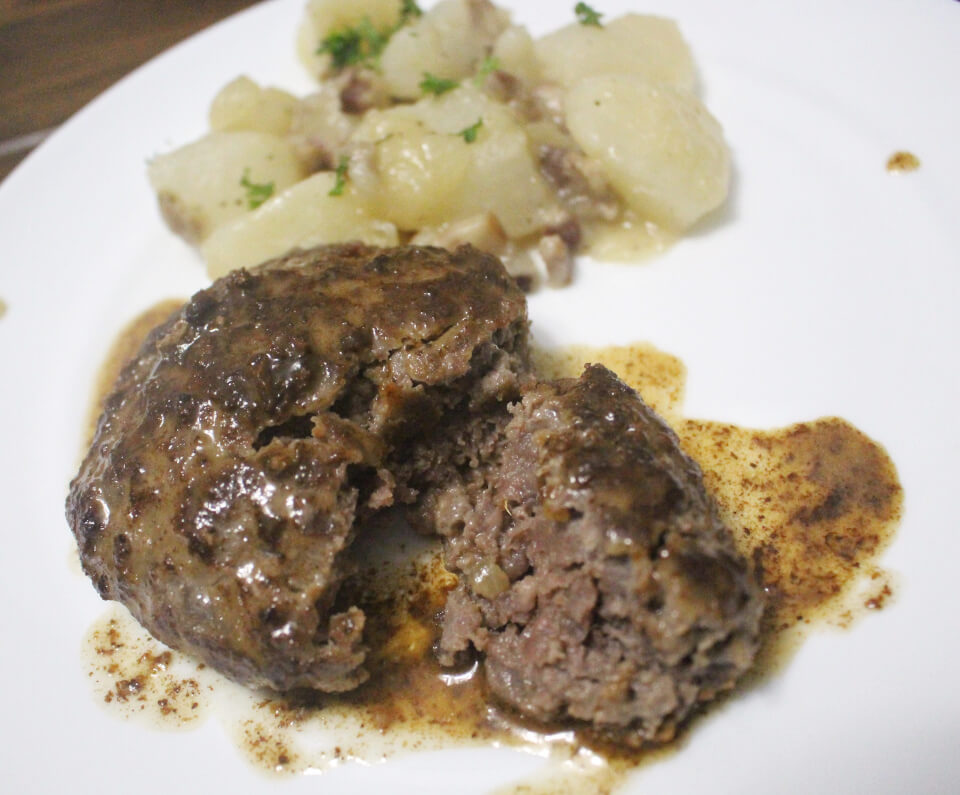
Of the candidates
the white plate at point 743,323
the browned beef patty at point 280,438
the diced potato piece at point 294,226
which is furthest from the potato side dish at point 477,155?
the browned beef patty at point 280,438

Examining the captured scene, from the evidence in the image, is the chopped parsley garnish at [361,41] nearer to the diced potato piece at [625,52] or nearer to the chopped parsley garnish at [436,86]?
the chopped parsley garnish at [436,86]

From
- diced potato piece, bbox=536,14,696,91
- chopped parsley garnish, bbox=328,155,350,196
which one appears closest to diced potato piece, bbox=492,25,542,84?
diced potato piece, bbox=536,14,696,91

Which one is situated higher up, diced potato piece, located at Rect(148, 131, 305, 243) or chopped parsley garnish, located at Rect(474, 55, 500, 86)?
chopped parsley garnish, located at Rect(474, 55, 500, 86)

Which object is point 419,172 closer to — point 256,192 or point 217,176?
point 256,192

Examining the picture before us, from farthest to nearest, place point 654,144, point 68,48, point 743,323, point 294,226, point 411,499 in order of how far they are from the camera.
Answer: point 68,48
point 294,226
point 654,144
point 743,323
point 411,499

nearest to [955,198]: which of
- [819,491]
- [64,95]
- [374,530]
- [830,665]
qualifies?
[819,491]

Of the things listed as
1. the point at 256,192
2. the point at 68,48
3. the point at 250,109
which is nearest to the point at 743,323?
the point at 256,192

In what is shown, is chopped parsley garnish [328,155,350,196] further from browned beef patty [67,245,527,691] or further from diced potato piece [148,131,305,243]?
browned beef patty [67,245,527,691]
